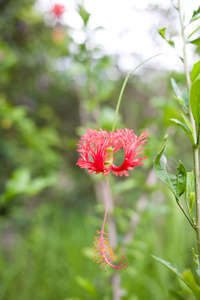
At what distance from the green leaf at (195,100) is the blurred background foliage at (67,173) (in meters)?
0.42

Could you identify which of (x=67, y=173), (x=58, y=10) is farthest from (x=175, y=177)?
(x=67, y=173)

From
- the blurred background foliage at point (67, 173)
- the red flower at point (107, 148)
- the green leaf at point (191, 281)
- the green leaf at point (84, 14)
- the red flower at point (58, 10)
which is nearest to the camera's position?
the green leaf at point (191, 281)

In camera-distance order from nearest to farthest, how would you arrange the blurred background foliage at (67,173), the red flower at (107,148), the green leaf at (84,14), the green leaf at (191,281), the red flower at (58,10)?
the green leaf at (191,281), the red flower at (107,148), the green leaf at (84,14), the blurred background foliage at (67,173), the red flower at (58,10)

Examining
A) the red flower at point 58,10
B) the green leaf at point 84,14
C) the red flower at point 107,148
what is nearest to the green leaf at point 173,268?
the red flower at point 107,148

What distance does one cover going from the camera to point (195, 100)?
513mm

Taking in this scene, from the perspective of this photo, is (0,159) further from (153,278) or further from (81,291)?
(153,278)

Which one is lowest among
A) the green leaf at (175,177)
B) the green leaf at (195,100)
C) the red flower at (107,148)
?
the green leaf at (175,177)

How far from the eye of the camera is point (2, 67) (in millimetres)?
1826

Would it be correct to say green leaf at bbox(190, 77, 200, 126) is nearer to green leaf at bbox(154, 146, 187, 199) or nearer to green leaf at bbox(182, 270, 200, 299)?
green leaf at bbox(154, 146, 187, 199)

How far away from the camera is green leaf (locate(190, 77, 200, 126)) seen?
1.64 ft

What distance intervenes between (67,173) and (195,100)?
2939 millimetres

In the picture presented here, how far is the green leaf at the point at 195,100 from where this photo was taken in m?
0.50

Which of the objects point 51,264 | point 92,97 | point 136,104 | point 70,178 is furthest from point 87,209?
point 92,97

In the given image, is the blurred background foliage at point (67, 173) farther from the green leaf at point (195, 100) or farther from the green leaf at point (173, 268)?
the green leaf at point (195, 100)
